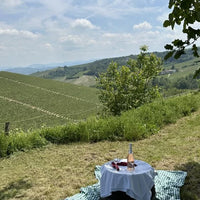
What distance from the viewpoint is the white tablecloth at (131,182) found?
4.43 metres

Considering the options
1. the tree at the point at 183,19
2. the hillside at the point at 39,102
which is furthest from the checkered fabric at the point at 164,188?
the hillside at the point at 39,102

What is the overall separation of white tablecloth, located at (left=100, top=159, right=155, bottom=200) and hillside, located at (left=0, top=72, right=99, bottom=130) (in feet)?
122

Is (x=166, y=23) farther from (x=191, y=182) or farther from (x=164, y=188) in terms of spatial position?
(x=191, y=182)

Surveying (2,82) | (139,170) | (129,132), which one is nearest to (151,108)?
(129,132)

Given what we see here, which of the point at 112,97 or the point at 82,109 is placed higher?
the point at 112,97

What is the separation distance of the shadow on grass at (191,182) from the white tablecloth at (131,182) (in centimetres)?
95

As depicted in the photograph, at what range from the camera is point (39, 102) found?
191 feet

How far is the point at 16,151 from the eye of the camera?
873cm

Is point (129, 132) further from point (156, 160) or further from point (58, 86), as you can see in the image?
point (58, 86)

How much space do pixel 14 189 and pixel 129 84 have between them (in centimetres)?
1072

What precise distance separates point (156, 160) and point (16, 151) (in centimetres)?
491

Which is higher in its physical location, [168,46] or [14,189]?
[168,46]

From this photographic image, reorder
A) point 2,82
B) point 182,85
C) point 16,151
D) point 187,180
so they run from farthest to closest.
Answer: point 182,85
point 2,82
point 16,151
point 187,180

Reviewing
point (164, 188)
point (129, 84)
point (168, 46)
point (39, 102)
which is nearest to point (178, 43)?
point (168, 46)
